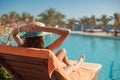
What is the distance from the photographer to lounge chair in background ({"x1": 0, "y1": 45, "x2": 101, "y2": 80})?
64.3 inches

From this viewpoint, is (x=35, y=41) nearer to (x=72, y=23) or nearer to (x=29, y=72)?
(x=29, y=72)

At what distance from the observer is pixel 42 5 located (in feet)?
118

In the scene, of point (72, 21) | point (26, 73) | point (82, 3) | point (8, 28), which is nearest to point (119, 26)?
point (72, 21)

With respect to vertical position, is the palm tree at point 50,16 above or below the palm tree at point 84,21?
above

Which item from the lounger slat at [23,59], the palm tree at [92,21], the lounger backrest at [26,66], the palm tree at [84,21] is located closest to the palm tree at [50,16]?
the palm tree at [84,21]

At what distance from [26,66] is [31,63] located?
0.10 m

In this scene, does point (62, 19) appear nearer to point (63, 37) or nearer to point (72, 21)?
point (72, 21)

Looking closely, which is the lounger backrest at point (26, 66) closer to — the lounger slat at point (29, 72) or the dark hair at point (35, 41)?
the lounger slat at point (29, 72)

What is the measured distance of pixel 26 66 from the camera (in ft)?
6.22

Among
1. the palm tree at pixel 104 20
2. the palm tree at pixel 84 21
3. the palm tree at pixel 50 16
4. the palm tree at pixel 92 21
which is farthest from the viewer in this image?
the palm tree at pixel 84 21

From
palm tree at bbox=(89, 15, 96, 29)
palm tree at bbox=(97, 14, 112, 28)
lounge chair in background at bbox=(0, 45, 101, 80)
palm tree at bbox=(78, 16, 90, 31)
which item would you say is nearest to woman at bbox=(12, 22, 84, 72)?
lounge chair in background at bbox=(0, 45, 101, 80)

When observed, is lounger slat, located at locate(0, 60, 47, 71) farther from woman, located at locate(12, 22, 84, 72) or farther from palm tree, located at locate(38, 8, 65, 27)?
palm tree, located at locate(38, 8, 65, 27)

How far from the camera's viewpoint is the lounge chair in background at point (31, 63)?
5.36ft

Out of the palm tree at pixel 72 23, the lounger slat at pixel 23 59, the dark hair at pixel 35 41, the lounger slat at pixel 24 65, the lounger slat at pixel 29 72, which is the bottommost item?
the palm tree at pixel 72 23
